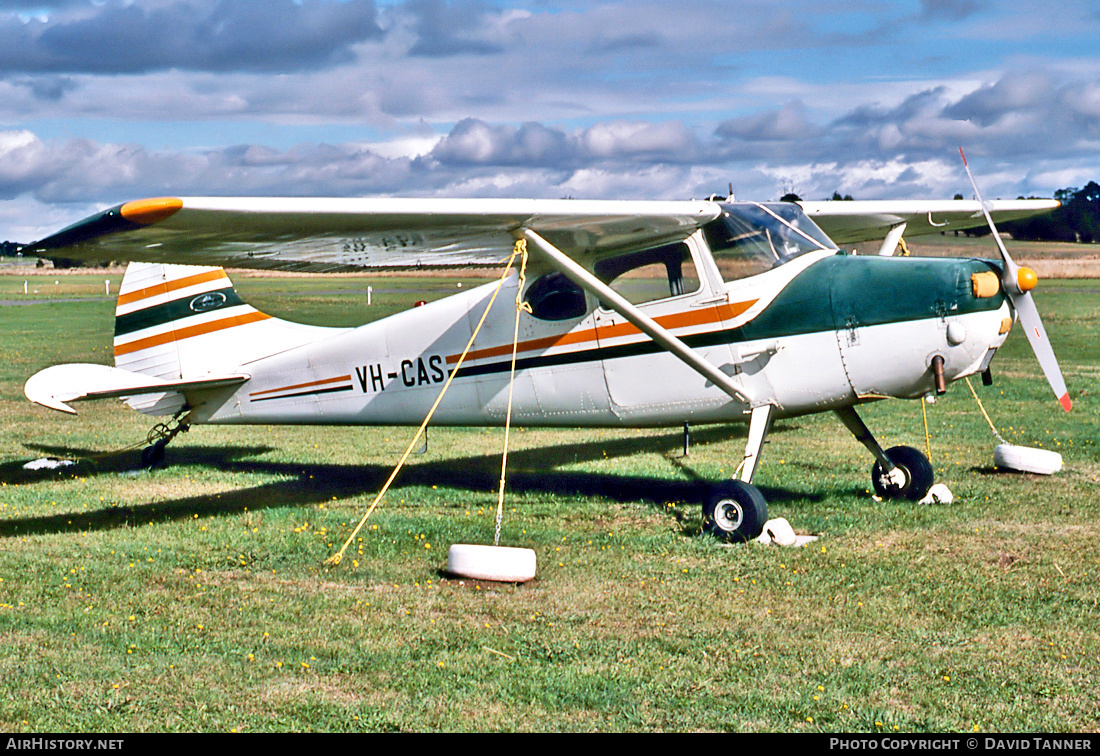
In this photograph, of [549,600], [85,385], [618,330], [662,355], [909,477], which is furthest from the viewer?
[909,477]

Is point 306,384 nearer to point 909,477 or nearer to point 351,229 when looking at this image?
point 351,229

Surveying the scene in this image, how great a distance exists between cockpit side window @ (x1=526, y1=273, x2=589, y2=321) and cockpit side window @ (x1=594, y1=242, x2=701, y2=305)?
0.29 metres

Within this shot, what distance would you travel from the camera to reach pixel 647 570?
746 cm

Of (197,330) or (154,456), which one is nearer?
(197,330)

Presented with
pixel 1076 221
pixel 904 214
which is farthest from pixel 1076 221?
pixel 904 214

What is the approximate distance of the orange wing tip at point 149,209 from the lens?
6.36m

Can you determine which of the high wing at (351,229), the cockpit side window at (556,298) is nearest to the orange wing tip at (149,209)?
the high wing at (351,229)

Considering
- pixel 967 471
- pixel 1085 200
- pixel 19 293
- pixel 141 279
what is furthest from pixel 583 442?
pixel 1085 200

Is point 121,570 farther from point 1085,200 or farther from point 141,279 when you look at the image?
point 1085,200

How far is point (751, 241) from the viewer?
8.57 metres

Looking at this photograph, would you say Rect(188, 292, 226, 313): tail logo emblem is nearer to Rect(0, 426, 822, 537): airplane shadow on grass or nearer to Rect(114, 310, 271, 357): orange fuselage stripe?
Rect(114, 310, 271, 357): orange fuselage stripe

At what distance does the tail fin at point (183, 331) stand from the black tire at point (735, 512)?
5.20 meters

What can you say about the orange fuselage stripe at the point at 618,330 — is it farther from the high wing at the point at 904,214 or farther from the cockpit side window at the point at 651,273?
the high wing at the point at 904,214

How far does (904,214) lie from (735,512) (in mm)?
4905
